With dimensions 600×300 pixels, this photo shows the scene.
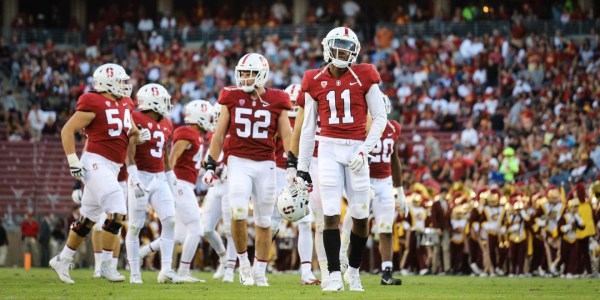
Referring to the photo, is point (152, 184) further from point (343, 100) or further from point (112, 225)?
point (343, 100)

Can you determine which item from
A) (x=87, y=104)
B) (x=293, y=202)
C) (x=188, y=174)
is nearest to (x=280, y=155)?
(x=188, y=174)

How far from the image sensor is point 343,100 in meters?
11.3

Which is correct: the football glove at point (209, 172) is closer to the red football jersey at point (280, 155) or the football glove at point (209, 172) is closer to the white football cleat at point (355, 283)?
the white football cleat at point (355, 283)

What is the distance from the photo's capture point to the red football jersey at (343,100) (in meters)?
11.3

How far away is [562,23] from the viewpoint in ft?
98.2

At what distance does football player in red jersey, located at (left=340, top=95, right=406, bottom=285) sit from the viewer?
1342 cm

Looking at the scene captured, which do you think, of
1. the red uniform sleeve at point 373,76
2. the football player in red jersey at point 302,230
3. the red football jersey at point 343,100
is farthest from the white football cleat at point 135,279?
the red uniform sleeve at point 373,76

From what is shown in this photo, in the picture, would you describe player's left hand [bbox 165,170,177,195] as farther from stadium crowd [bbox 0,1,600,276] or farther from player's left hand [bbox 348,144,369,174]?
stadium crowd [bbox 0,1,600,276]

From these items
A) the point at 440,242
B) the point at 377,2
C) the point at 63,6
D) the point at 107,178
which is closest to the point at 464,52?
the point at 377,2

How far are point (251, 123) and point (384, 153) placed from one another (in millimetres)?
1907

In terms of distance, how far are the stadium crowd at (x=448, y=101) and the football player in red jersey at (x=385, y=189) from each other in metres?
5.67

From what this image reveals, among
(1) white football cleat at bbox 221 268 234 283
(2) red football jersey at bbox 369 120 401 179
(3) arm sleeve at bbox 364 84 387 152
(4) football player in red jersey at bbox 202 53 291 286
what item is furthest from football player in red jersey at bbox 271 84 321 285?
(3) arm sleeve at bbox 364 84 387 152

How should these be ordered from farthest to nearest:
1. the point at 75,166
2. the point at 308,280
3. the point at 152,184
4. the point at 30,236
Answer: the point at 30,236 → the point at 152,184 → the point at 308,280 → the point at 75,166

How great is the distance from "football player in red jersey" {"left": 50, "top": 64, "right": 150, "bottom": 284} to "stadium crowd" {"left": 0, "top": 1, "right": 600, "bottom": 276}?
8.29 m
